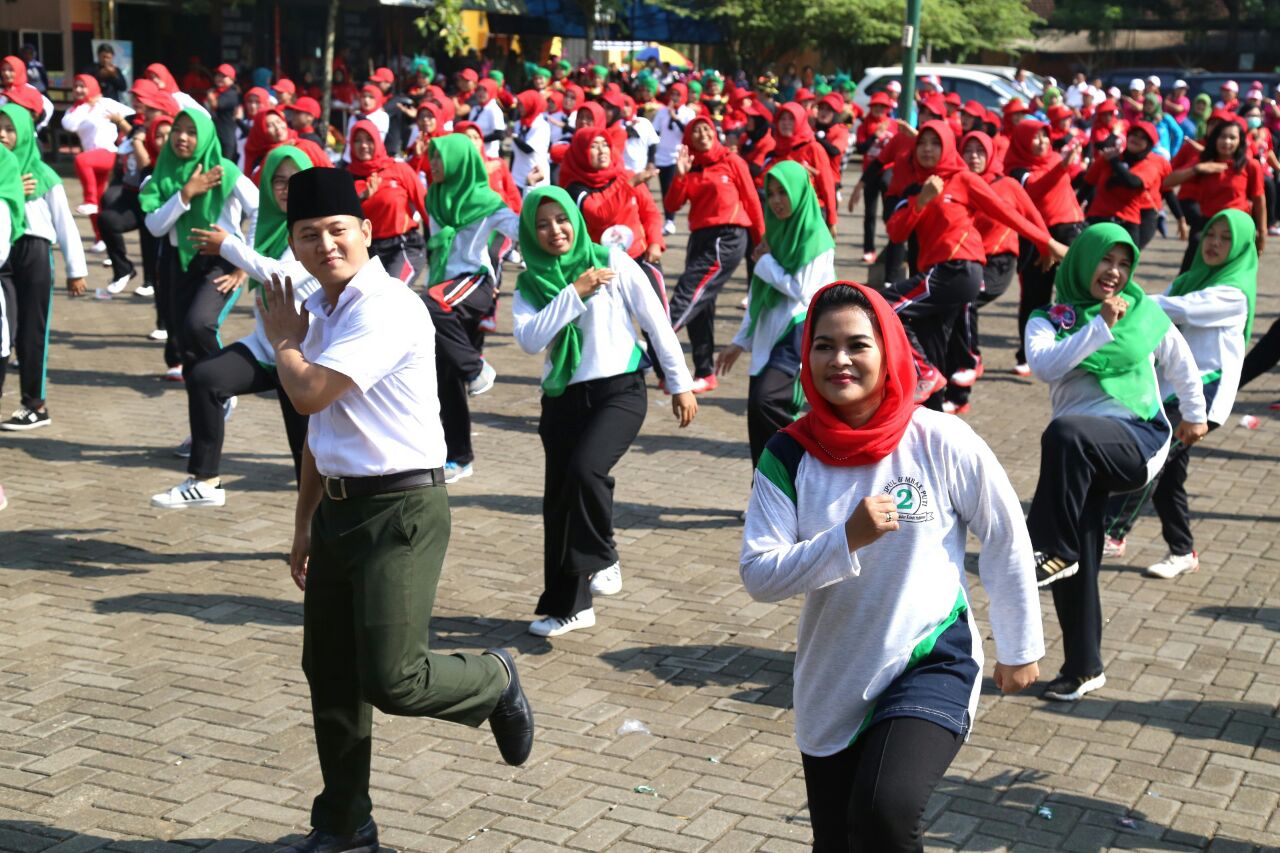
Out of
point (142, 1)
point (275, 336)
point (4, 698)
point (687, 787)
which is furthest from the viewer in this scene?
point (142, 1)

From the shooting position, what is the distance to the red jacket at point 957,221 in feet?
33.1

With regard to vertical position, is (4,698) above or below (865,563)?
below

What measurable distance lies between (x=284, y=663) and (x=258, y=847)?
157 centimetres

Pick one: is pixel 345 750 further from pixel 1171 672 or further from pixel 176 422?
pixel 176 422

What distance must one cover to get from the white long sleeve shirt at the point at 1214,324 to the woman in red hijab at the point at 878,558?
4017 millimetres

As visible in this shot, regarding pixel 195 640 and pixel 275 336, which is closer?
pixel 275 336

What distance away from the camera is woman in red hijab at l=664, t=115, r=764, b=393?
11.6 m

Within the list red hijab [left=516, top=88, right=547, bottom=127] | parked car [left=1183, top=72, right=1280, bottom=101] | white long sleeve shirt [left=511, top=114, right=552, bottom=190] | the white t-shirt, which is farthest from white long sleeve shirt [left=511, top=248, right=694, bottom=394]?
parked car [left=1183, top=72, right=1280, bottom=101]

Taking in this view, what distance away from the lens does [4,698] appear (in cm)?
575

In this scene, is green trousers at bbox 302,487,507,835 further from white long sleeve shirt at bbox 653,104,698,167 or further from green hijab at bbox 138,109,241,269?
white long sleeve shirt at bbox 653,104,698,167

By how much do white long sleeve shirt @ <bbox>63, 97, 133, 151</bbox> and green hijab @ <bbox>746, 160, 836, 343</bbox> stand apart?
11.0m

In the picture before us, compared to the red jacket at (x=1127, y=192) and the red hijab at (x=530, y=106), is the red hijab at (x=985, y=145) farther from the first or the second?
the red hijab at (x=530, y=106)

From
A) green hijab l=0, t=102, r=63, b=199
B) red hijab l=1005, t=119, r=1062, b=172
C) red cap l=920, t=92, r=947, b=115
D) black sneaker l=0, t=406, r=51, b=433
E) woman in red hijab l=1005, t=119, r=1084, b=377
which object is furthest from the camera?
red cap l=920, t=92, r=947, b=115

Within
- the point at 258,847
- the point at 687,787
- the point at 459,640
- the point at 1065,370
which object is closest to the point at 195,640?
the point at 459,640
